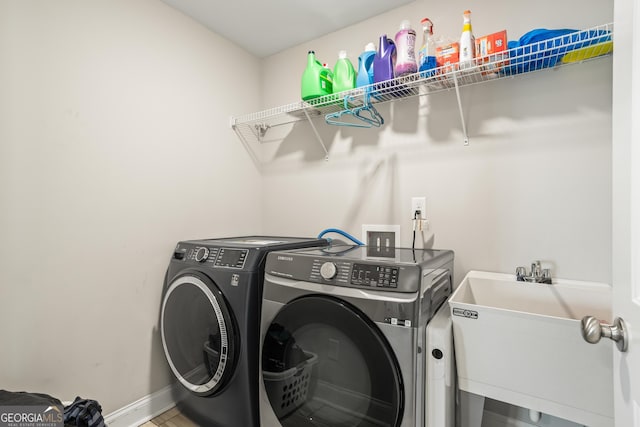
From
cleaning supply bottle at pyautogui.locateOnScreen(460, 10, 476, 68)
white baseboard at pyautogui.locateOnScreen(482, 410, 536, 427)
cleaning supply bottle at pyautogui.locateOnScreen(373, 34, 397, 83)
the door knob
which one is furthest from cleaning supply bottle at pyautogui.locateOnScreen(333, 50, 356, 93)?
white baseboard at pyautogui.locateOnScreen(482, 410, 536, 427)

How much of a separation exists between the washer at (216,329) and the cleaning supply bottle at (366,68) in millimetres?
955

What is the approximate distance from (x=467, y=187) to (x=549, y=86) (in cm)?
57

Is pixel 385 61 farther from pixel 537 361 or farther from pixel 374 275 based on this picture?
pixel 537 361

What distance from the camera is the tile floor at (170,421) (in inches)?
66.4

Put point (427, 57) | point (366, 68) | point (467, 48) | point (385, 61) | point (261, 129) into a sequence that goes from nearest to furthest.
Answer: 1. point (467, 48)
2. point (427, 57)
3. point (385, 61)
4. point (366, 68)
5. point (261, 129)

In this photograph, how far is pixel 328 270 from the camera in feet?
3.90

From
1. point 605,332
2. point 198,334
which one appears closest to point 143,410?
point 198,334

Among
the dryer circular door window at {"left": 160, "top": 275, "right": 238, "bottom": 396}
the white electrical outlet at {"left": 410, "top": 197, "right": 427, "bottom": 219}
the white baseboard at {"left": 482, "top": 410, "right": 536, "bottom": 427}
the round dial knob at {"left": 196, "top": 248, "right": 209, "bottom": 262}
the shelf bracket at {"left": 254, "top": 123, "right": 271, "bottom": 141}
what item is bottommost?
the white baseboard at {"left": 482, "top": 410, "right": 536, "bottom": 427}

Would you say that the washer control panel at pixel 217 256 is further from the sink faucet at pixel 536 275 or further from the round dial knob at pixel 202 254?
the sink faucet at pixel 536 275

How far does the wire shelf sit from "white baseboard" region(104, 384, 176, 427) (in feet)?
5.94

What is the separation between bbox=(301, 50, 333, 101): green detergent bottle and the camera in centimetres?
181

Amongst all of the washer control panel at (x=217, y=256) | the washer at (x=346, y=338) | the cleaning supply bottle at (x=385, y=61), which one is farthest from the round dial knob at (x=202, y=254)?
the cleaning supply bottle at (x=385, y=61)

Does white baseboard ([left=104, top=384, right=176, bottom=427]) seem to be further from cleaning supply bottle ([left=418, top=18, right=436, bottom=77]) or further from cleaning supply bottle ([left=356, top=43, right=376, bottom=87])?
cleaning supply bottle ([left=418, top=18, right=436, bottom=77])

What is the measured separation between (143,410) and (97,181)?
126 cm
